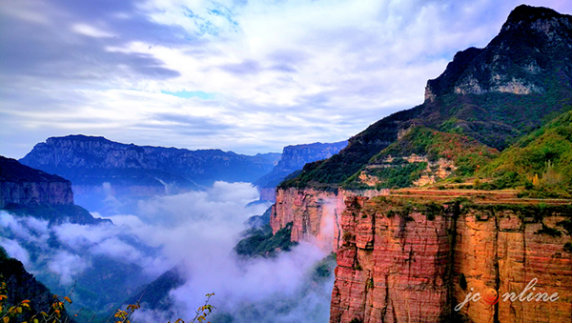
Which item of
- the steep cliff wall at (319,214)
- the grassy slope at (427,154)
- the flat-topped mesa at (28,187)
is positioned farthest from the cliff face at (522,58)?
the flat-topped mesa at (28,187)

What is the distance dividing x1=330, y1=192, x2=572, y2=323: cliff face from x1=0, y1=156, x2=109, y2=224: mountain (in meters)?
131

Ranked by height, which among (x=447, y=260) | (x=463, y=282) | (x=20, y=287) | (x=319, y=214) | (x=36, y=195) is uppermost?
(x=447, y=260)

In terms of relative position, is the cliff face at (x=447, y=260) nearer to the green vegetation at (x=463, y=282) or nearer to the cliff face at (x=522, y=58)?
the green vegetation at (x=463, y=282)

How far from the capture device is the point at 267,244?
8769 cm

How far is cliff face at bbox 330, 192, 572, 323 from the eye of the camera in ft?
62.6

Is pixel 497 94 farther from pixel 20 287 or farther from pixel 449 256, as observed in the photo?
pixel 20 287

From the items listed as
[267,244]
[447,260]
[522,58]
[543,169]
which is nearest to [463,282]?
[447,260]

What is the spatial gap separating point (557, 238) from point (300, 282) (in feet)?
155

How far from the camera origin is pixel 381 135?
289 ft

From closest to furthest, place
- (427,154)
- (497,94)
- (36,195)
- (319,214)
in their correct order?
(427,154), (497,94), (319,214), (36,195)

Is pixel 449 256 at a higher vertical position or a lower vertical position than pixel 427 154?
lower

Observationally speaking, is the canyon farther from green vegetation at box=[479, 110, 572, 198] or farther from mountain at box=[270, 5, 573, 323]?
green vegetation at box=[479, 110, 572, 198]

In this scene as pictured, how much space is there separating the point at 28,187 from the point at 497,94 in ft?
485

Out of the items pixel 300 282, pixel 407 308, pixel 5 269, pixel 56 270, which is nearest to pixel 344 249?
pixel 407 308
